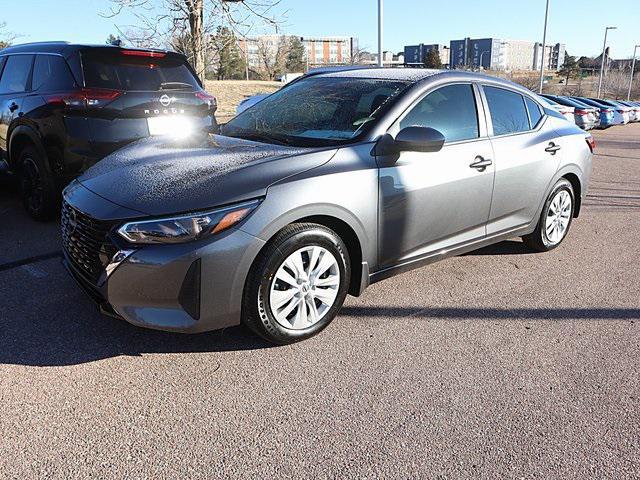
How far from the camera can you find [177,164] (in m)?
3.37

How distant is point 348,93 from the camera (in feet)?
13.1

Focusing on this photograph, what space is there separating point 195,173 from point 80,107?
2569 millimetres

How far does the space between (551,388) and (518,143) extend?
2.27 meters

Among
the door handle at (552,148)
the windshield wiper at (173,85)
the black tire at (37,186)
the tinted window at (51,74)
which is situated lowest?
the black tire at (37,186)

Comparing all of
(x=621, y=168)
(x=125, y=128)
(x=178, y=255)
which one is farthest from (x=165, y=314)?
(x=621, y=168)

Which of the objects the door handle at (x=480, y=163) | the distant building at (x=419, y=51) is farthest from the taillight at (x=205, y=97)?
the distant building at (x=419, y=51)

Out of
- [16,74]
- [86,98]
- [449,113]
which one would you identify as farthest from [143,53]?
[449,113]

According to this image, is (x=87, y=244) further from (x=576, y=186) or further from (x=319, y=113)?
(x=576, y=186)

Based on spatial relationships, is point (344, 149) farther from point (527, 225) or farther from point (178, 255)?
point (527, 225)

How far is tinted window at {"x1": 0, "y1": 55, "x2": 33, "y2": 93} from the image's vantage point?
5.77 meters

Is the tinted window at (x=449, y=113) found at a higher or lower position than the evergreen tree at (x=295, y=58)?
lower

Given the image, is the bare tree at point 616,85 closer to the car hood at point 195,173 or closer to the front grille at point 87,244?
the car hood at point 195,173

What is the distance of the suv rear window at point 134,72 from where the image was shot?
5242 mm

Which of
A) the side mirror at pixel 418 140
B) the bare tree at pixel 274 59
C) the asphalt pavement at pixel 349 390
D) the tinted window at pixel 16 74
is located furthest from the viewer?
the bare tree at pixel 274 59
